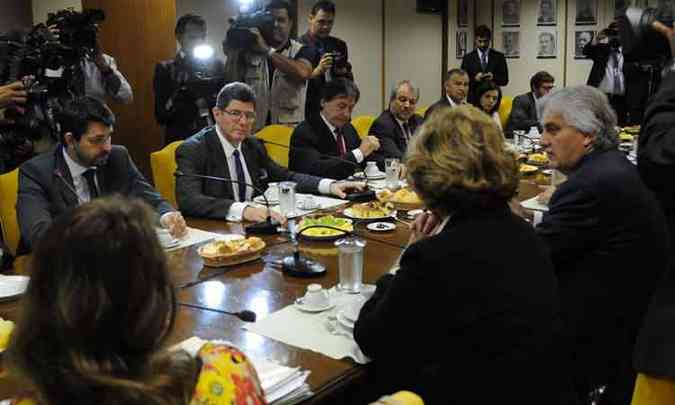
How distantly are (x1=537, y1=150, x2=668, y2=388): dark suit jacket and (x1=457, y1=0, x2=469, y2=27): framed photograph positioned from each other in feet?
24.0

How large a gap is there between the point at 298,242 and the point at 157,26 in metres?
3.12

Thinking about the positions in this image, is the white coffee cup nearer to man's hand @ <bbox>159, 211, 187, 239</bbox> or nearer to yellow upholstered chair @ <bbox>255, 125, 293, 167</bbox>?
man's hand @ <bbox>159, 211, 187, 239</bbox>

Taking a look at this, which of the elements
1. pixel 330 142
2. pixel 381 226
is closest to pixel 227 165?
A: pixel 381 226

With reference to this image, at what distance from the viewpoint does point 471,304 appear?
1.34 m

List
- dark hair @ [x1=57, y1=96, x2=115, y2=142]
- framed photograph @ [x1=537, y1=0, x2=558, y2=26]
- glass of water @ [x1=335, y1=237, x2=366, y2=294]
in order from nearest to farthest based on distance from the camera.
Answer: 1. glass of water @ [x1=335, y1=237, x2=366, y2=294]
2. dark hair @ [x1=57, y1=96, x2=115, y2=142]
3. framed photograph @ [x1=537, y1=0, x2=558, y2=26]

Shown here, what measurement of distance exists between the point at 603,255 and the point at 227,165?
1.72 meters

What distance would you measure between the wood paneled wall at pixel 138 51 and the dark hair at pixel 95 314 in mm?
3980

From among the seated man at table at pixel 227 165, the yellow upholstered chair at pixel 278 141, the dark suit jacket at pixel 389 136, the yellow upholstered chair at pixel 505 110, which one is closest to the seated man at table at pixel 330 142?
the yellow upholstered chair at pixel 278 141

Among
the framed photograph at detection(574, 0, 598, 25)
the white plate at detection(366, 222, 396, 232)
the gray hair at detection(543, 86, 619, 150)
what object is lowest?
the white plate at detection(366, 222, 396, 232)

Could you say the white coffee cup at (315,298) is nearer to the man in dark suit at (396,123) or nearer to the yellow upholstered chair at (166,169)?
the yellow upholstered chair at (166,169)

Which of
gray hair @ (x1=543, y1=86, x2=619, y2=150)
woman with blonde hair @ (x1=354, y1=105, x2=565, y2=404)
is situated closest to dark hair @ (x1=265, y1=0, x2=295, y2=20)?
gray hair @ (x1=543, y1=86, x2=619, y2=150)

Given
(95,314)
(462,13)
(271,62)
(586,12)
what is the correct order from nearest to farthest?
(95,314) → (271,62) → (586,12) → (462,13)

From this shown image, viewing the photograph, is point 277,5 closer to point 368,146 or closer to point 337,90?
point 337,90

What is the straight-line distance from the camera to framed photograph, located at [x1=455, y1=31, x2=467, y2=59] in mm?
8898
